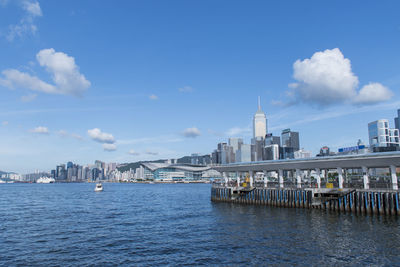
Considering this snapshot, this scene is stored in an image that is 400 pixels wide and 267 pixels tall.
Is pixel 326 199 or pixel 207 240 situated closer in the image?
pixel 207 240

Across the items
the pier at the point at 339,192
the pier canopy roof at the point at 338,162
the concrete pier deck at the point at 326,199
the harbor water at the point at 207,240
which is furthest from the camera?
the pier canopy roof at the point at 338,162

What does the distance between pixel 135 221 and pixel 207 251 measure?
74.1ft

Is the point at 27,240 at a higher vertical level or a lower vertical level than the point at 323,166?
lower

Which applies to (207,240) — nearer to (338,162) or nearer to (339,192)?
(339,192)

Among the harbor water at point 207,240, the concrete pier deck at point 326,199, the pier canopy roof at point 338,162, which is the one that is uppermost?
the pier canopy roof at point 338,162

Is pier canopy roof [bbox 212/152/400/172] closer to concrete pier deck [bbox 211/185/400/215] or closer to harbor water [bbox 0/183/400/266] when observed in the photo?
concrete pier deck [bbox 211/185/400/215]

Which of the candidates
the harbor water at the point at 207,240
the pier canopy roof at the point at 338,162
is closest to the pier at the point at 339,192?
the pier canopy roof at the point at 338,162

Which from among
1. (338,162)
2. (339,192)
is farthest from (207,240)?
(338,162)

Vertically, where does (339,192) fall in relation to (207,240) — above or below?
above

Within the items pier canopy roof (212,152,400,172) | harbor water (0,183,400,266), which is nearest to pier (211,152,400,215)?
pier canopy roof (212,152,400,172)

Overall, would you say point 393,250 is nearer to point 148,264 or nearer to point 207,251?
point 207,251

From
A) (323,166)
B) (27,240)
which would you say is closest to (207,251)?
(27,240)

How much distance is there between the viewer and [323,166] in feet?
200

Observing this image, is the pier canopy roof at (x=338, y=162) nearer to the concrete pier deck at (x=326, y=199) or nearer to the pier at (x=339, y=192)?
the pier at (x=339, y=192)
